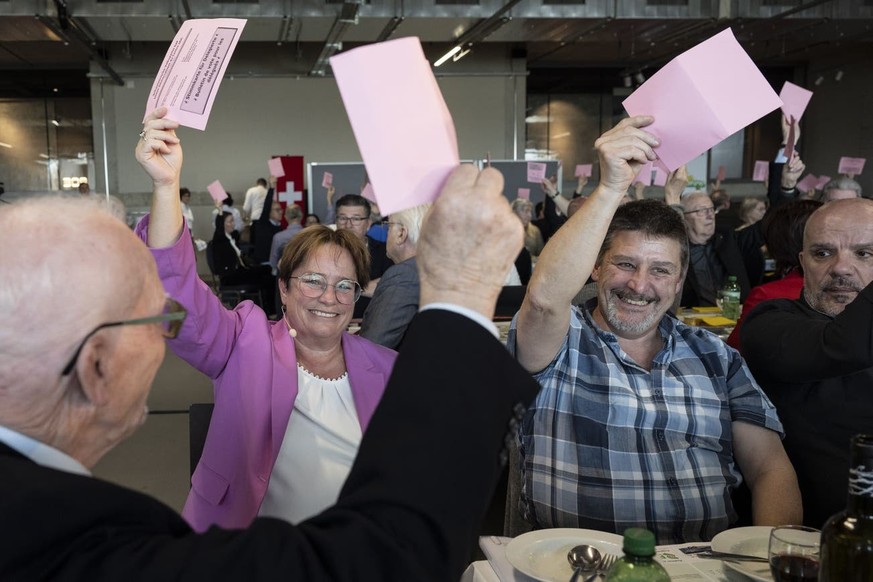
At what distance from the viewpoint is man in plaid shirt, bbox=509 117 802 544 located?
6.07 ft

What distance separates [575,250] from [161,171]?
96cm

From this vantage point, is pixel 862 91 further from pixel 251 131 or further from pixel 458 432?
pixel 458 432

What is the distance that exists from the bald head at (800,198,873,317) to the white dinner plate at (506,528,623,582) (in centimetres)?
111

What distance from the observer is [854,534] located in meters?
1.11

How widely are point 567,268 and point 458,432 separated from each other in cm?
108

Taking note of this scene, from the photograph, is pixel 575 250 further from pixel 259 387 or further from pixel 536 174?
pixel 536 174

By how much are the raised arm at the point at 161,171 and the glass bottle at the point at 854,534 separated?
54.5 inches

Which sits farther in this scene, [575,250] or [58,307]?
[575,250]

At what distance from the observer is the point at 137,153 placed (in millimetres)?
1682

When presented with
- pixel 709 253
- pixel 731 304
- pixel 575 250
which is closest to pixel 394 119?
pixel 575 250

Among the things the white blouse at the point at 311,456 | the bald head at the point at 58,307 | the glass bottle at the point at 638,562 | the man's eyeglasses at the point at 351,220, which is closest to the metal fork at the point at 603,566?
the glass bottle at the point at 638,562

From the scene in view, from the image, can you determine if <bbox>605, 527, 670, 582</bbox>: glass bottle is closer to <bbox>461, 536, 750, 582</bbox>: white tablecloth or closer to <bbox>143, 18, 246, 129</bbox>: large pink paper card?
<bbox>461, 536, 750, 582</bbox>: white tablecloth

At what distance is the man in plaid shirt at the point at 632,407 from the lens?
6.07 ft

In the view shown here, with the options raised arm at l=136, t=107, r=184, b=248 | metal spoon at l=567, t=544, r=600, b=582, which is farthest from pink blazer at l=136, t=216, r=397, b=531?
metal spoon at l=567, t=544, r=600, b=582
